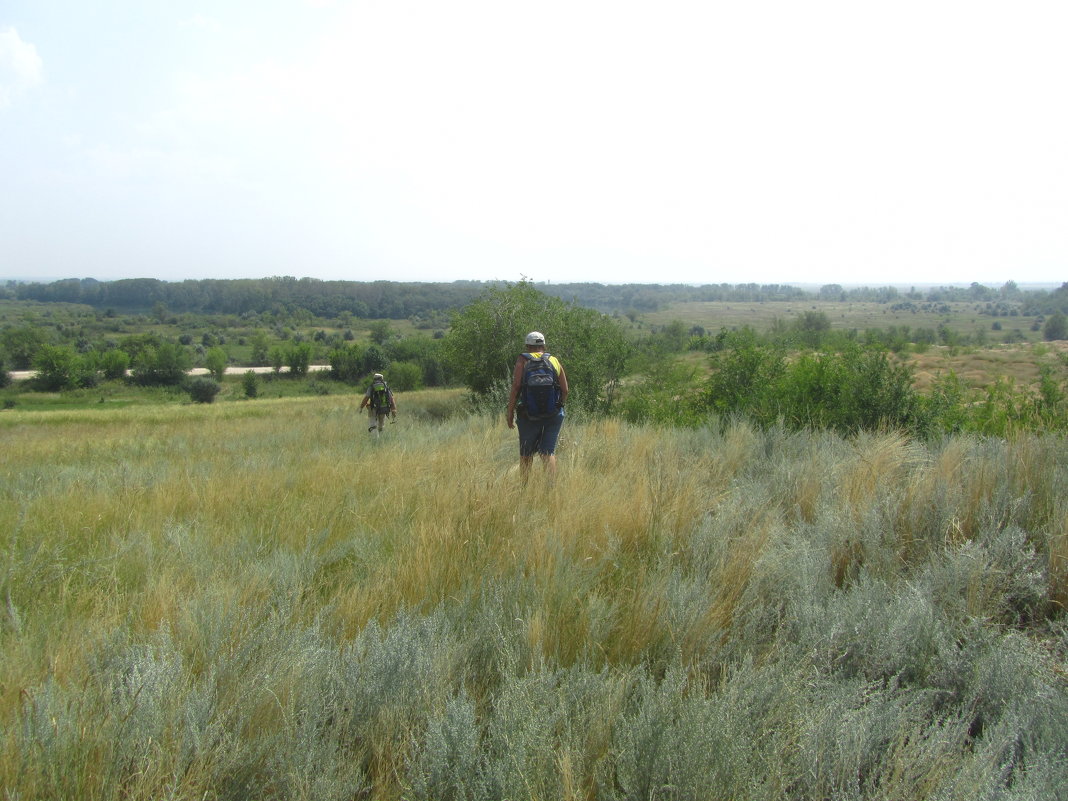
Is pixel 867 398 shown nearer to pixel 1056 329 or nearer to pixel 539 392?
pixel 539 392

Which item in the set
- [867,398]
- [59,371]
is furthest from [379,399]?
[59,371]

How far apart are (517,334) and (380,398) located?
12.5m

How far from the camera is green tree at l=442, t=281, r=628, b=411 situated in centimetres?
2453

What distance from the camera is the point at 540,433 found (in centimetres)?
650

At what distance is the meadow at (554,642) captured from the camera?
1693 mm

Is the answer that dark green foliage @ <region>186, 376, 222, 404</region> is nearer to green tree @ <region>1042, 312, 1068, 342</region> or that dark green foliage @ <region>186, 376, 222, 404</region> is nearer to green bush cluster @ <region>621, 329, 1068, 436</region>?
green bush cluster @ <region>621, 329, 1068, 436</region>

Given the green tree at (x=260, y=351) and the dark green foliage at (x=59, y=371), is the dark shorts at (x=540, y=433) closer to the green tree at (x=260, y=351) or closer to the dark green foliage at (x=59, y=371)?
the dark green foliage at (x=59, y=371)

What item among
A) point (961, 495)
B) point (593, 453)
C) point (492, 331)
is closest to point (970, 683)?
point (961, 495)

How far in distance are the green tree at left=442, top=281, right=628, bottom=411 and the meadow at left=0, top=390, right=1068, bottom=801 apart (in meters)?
20.0

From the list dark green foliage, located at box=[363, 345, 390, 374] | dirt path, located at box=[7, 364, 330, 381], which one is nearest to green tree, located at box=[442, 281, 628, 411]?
dark green foliage, located at box=[363, 345, 390, 374]

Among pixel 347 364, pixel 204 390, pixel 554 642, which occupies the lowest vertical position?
pixel 204 390

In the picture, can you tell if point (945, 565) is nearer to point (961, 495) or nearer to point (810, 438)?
point (961, 495)

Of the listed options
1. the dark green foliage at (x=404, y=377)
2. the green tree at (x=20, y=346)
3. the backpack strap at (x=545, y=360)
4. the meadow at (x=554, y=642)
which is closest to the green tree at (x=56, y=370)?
the green tree at (x=20, y=346)

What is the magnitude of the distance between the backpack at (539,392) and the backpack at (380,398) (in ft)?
26.0
